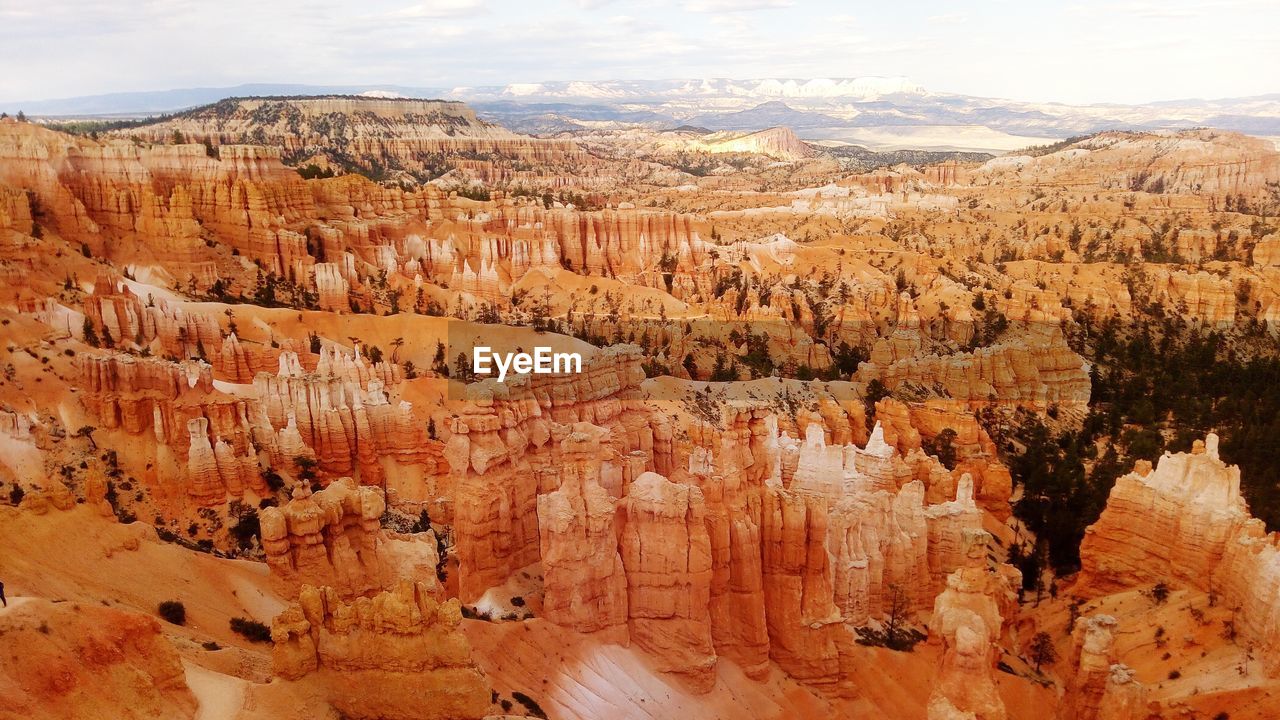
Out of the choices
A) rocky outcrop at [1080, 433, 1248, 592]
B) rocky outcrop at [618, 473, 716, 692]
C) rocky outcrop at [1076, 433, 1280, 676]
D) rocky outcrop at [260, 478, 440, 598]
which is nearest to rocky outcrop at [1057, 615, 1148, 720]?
rocky outcrop at [1076, 433, 1280, 676]

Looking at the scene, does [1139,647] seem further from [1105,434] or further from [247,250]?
[247,250]

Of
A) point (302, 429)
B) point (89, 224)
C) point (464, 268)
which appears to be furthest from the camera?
point (464, 268)

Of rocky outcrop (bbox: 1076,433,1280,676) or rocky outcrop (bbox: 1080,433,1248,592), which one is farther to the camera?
rocky outcrop (bbox: 1080,433,1248,592)

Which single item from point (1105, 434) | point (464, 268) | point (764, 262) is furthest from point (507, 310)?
point (1105, 434)

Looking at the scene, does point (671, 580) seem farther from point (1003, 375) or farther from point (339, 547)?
point (1003, 375)

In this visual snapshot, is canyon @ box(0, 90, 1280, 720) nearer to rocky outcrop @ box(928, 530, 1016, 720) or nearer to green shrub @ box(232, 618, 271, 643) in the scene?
rocky outcrop @ box(928, 530, 1016, 720)

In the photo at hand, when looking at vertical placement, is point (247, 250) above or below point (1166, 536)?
above

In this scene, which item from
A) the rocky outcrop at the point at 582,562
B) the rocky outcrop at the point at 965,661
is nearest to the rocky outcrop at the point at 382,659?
the rocky outcrop at the point at 582,562
